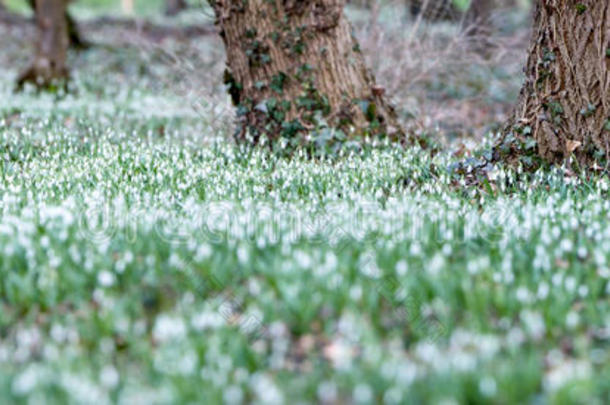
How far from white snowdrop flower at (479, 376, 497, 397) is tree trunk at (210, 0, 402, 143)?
4845 millimetres

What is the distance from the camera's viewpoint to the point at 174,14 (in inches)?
973

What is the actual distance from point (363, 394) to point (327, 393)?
0.16m

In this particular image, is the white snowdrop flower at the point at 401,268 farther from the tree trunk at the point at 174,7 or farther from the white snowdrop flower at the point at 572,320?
the tree trunk at the point at 174,7

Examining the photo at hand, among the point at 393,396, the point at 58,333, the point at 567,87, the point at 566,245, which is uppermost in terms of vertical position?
the point at 567,87

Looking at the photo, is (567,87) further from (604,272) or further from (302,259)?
(302,259)

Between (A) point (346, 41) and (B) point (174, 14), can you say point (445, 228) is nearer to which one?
(A) point (346, 41)

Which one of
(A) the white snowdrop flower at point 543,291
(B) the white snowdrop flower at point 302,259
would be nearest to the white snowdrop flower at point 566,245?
(A) the white snowdrop flower at point 543,291

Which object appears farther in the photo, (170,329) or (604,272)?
(604,272)

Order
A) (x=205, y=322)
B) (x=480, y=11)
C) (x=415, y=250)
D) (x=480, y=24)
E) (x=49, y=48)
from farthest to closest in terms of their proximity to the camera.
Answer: (x=49, y=48) < (x=480, y=24) < (x=480, y=11) < (x=415, y=250) < (x=205, y=322)

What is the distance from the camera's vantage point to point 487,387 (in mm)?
2867

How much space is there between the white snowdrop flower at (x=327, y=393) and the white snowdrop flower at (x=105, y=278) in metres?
1.25

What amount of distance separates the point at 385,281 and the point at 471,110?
8.36m

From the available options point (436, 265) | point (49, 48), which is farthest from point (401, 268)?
point (49, 48)

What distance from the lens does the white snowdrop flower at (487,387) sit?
2858 mm
